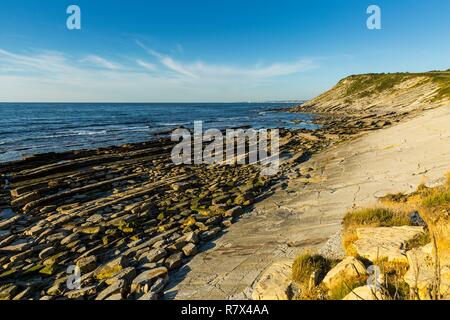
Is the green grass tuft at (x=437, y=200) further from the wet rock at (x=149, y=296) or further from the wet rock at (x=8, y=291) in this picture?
the wet rock at (x=8, y=291)

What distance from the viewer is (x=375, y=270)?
18.1 feet

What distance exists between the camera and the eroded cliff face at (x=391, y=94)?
202ft

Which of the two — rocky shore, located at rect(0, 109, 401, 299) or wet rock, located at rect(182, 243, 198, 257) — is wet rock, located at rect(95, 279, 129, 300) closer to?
rocky shore, located at rect(0, 109, 401, 299)

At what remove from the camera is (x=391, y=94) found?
8381cm

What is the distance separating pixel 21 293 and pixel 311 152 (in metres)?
22.7

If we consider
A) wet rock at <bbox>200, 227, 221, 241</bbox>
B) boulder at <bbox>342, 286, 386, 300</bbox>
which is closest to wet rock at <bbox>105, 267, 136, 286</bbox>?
wet rock at <bbox>200, 227, 221, 241</bbox>

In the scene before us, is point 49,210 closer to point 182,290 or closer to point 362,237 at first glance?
point 182,290

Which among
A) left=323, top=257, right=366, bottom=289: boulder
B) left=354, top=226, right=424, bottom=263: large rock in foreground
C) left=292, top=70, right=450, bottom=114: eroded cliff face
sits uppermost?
left=292, top=70, right=450, bottom=114: eroded cliff face

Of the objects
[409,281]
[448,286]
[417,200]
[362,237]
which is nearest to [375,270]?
[409,281]

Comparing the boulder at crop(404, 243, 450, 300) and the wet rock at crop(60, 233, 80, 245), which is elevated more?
the boulder at crop(404, 243, 450, 300)

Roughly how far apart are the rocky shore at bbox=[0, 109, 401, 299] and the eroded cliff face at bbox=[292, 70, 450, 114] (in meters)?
47.1

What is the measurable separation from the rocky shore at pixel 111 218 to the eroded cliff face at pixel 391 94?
4712cm

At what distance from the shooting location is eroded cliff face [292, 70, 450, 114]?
61431 mm
